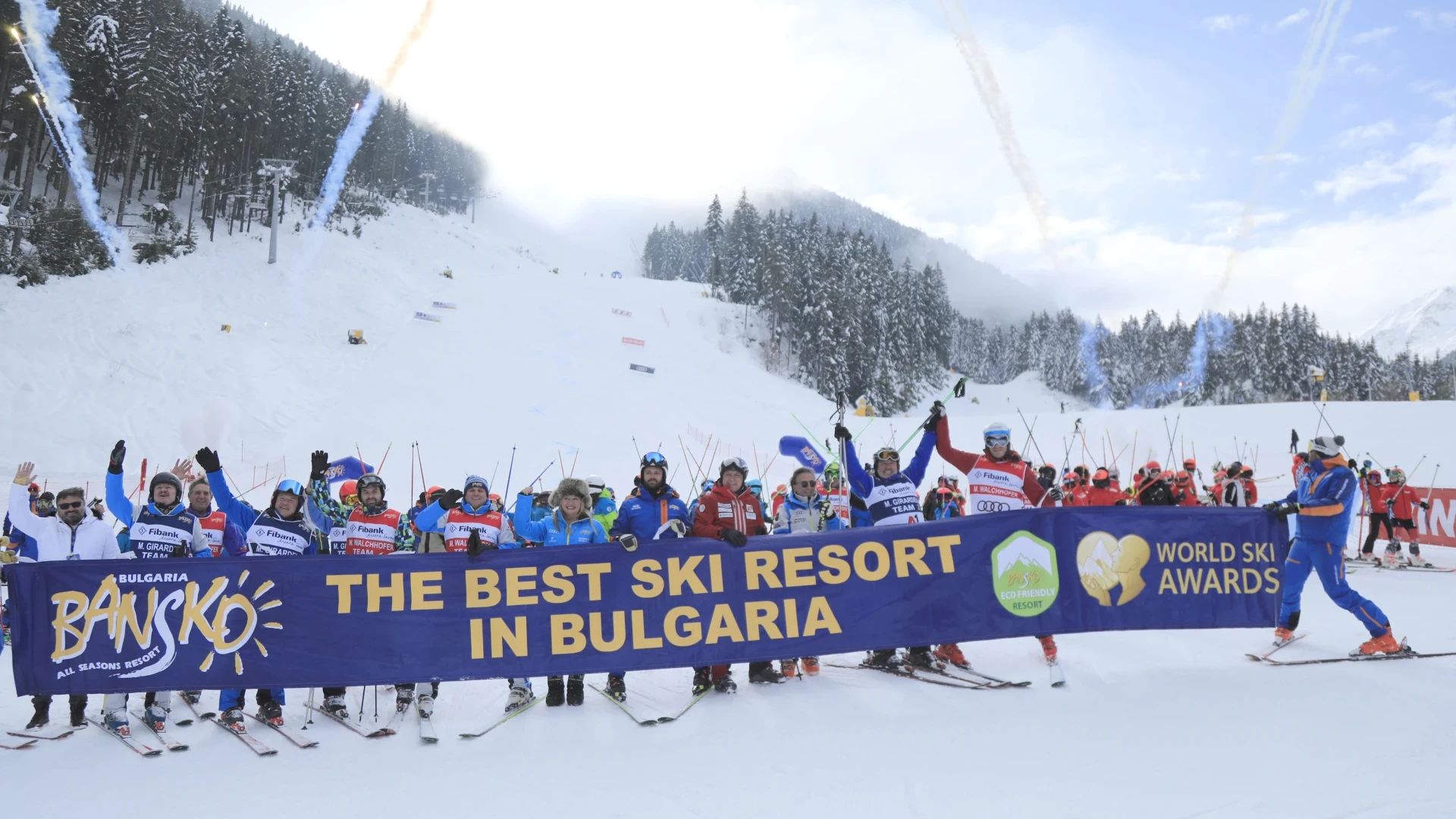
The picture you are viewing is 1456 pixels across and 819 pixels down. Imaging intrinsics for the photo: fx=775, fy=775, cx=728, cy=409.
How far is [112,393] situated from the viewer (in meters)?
23.7

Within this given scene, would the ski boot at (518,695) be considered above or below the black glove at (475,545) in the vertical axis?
below

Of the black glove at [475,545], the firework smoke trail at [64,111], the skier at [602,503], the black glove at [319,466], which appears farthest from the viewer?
the firework smoke trail at [64,111]

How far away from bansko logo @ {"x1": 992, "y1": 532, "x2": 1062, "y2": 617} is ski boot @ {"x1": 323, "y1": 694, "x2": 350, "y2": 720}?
516cm

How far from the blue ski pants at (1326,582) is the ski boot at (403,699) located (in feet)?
24.1

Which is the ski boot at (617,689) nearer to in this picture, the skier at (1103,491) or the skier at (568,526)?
the skier at (568,526)

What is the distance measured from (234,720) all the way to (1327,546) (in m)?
8.90

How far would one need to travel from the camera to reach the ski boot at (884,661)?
671 centimetres

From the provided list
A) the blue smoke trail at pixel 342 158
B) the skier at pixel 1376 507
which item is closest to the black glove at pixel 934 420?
the skier at pixel 1376 507

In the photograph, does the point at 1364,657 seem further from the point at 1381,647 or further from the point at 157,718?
the point at 157,718

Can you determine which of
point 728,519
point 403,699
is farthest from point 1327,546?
point 403,699

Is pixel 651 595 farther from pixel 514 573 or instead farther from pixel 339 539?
pixel 339 539

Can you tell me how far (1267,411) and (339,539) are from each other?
32.8 metres

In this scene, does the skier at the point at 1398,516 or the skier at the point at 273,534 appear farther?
the skier at the point at 1398,516

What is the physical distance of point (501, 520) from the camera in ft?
22.9
